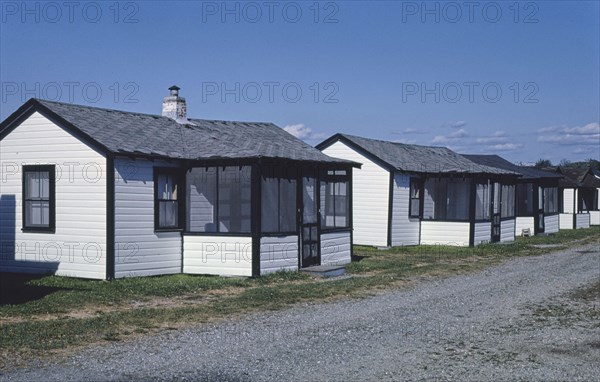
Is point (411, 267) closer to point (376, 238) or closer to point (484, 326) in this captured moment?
point (376, 238)

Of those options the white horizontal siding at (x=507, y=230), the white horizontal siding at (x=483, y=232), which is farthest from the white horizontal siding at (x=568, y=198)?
the white horizontal siding at (x=483, y=232)

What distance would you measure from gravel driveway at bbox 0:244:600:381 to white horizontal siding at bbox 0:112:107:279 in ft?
20.7

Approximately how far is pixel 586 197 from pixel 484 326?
42.8 metres

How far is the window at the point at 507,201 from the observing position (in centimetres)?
3247

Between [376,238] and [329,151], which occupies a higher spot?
[329,151]

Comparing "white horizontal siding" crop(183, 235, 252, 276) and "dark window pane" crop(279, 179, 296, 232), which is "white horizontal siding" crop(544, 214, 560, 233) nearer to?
"dark window pane" crop(279, 179, 296, 232)

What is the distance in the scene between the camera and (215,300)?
1453 cm

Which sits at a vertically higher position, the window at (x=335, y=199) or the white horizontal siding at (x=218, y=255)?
the window at (x=335, y=199)

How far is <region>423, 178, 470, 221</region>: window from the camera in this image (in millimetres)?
30109

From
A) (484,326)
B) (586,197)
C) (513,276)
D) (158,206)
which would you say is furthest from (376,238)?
(586,197)

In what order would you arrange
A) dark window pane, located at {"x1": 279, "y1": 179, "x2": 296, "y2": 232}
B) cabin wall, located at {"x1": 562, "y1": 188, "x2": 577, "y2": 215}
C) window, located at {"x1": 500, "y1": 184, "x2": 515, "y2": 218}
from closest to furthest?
dark window pane, located at {"x1": 279, "y1": 179, "x2": 296, "y2": 232} → window, located at {"x1": 500, "y1": 184, "x2": 515, "y2": 218} → cabin wall, located at {"x1": 562, "y1": 188, "x2": 577, "y2": 215}

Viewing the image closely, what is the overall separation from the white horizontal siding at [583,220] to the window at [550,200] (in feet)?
18.6

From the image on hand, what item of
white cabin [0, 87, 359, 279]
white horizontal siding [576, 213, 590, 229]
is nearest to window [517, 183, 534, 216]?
white horizontal siding [576, 213, 590, 229]

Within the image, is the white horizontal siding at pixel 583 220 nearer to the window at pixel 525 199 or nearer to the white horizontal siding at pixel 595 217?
the white horizontal siding at pixel 595 217
